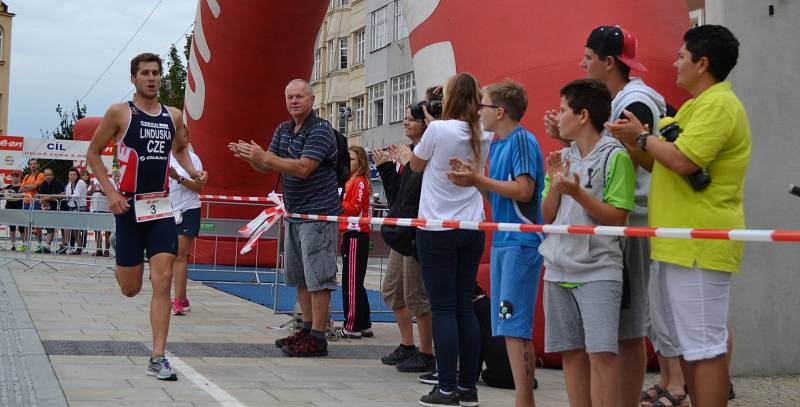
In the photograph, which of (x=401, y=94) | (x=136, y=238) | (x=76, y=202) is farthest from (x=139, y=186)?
(x=401, y=94)

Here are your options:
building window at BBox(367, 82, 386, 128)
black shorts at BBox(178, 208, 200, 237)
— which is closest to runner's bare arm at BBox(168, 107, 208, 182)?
black shorts at BBox(178, 208, 200, 237)

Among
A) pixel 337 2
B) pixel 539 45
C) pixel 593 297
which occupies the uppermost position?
pixel 337 2

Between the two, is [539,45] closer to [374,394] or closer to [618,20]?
[618,20]

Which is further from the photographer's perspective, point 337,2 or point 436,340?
point 337,2

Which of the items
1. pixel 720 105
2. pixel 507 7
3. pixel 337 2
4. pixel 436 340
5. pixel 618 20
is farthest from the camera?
pixel 337 2

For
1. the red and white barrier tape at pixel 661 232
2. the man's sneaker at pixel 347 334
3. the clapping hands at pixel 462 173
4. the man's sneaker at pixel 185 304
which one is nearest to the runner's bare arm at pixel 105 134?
the clapping hands at pixel 462 173

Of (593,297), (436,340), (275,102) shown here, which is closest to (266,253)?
(275,102)

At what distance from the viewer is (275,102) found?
44.7 ft

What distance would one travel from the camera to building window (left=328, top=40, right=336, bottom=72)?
5003 centimetres

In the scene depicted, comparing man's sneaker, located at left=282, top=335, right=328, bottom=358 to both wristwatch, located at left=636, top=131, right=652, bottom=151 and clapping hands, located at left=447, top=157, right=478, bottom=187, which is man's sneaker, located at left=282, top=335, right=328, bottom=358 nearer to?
clapping hands, located at left=447, top=157, right=478, bottom=187

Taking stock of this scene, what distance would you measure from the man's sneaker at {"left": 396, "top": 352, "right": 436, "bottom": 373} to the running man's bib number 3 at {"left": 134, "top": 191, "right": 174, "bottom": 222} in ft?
6.29

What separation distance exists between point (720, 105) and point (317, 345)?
4.10 m

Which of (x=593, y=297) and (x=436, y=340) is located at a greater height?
(x=593, y=297)

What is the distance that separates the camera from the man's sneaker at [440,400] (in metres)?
5.39
